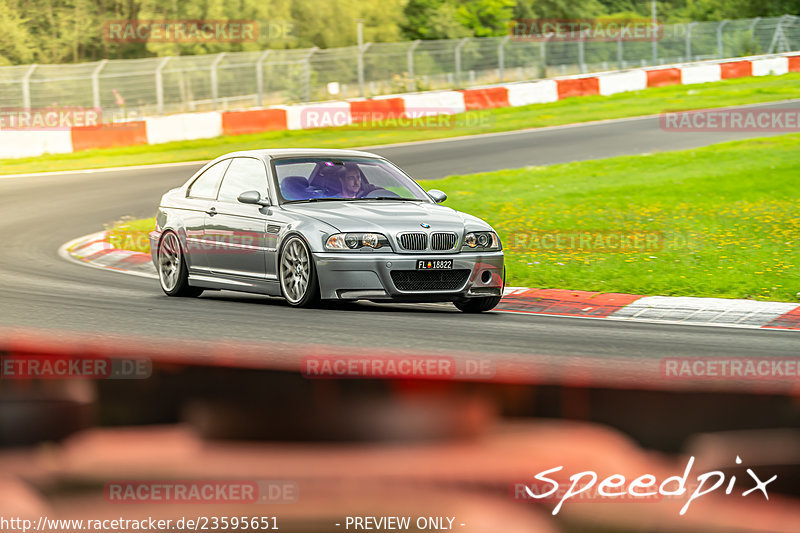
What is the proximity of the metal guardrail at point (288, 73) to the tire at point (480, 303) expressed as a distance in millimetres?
21678

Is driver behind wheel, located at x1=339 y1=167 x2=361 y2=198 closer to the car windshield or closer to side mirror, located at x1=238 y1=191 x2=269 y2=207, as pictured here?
the car windshield

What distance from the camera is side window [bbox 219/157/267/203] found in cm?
1107

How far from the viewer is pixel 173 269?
11664 mm

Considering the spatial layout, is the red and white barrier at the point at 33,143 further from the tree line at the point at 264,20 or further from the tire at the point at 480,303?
the tree line at the point at 264,20

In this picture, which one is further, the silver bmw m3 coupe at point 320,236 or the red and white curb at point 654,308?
the red and white curb at point 654,308

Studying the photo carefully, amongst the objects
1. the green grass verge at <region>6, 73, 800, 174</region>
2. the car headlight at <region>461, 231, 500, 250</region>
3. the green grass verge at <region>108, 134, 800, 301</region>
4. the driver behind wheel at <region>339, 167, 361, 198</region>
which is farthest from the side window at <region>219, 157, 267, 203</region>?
the green grass verge at <region>6, 73, 800, 174</region>

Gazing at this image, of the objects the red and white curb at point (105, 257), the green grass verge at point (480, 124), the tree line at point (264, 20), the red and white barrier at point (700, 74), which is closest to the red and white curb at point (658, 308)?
the red and white curb at point (105, 257)

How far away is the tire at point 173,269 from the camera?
11523mm

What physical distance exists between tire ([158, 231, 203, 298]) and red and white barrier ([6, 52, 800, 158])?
17.1 meters

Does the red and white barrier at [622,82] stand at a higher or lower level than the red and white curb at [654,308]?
higher

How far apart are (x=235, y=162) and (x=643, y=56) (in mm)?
35306

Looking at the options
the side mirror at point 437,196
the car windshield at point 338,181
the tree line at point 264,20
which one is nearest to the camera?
the car windshield at point 338,181

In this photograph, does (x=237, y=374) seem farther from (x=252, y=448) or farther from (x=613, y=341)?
(x=613, y=341)

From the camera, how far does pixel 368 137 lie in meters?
30.2
